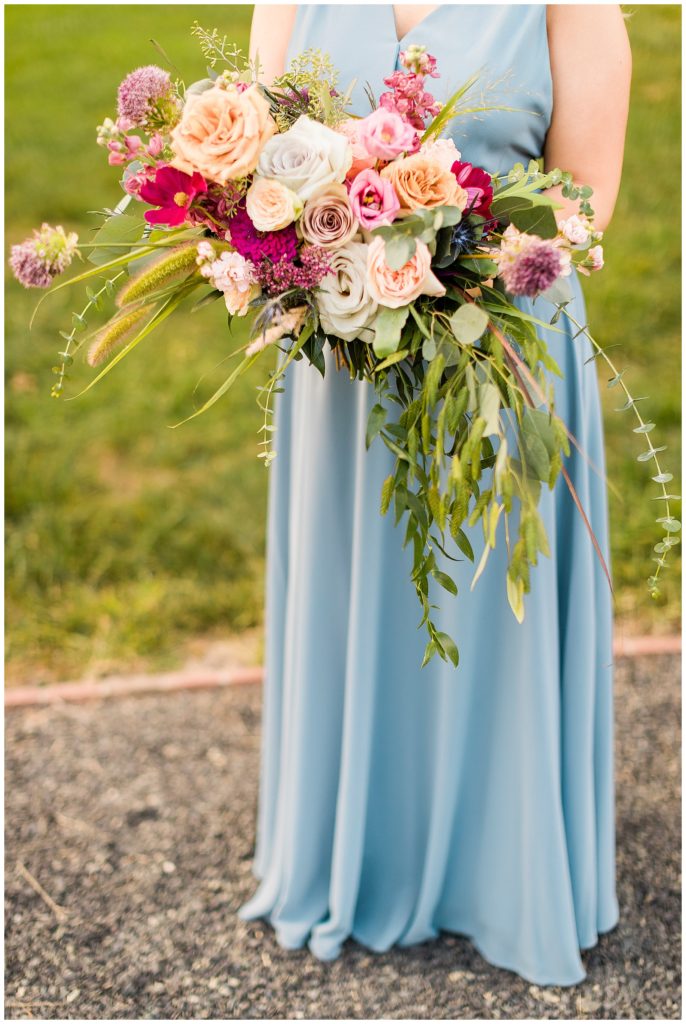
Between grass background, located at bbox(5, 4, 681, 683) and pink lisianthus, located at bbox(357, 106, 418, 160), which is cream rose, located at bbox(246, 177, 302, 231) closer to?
pink lisianthus, located at bbox(357, 106, 418, 160)

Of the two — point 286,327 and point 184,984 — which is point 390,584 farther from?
point 184,984

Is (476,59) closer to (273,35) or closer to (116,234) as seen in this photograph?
(273,35)

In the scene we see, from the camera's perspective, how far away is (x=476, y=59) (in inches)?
69.7

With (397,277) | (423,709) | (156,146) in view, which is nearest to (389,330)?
(397,277)

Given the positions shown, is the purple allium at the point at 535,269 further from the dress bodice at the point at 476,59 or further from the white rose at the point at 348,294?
the dress bodice at the point at 476,59

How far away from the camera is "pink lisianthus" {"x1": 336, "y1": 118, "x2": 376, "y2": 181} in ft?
4.75

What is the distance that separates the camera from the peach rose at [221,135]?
138cm

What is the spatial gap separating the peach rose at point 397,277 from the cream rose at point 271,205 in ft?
0.41

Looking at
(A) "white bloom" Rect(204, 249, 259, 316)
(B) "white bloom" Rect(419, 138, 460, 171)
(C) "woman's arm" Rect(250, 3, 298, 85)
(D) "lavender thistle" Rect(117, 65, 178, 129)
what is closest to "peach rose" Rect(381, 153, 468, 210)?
(B) "white bloom" Rect(419, 138, 460, 171)

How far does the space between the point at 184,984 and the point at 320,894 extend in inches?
14.3

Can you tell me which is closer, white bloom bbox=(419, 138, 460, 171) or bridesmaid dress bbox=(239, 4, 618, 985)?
white bloom bbox=(419, 138, 460, 171)

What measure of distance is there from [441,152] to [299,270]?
27 centimetres

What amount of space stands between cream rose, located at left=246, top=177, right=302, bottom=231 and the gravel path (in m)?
1.67


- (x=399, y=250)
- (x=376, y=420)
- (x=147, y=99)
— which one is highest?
(x=147, y=99)
